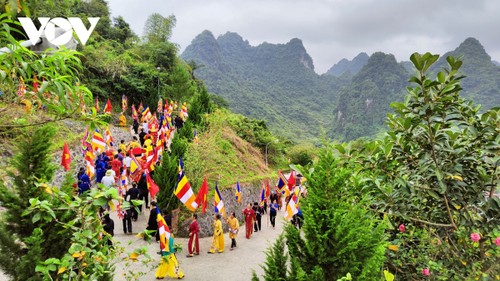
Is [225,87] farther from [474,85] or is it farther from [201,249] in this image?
[201,249]

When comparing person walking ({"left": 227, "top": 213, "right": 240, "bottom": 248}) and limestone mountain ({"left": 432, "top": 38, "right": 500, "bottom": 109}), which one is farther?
limestone mountain ({"left": 432, "top": 38, "right": 500, "bottom": 109})

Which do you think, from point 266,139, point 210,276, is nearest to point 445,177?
point 210,276

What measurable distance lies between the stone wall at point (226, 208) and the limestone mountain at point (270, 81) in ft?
175

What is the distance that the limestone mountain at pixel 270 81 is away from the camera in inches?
3632

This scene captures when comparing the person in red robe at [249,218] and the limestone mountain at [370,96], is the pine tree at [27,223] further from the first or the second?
the limestone mountain at [370,96]

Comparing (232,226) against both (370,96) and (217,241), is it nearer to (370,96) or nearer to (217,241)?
(217,241)

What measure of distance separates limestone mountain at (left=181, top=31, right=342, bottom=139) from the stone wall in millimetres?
53379

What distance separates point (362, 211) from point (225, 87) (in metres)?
99.2

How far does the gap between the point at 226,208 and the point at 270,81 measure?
128 m

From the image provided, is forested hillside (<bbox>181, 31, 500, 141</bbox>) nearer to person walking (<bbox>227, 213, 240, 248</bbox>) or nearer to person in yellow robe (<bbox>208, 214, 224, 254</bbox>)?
person walking (<bbox>227, 213, 240, 248</bbox>)

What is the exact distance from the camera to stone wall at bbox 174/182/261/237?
13062mm

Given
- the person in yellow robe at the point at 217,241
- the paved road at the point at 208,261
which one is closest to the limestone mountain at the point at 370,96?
the paved road at the point at 208,261

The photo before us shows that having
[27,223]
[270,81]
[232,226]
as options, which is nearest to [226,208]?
[232,226]

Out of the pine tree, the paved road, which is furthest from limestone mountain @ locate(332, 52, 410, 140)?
the pine tree
